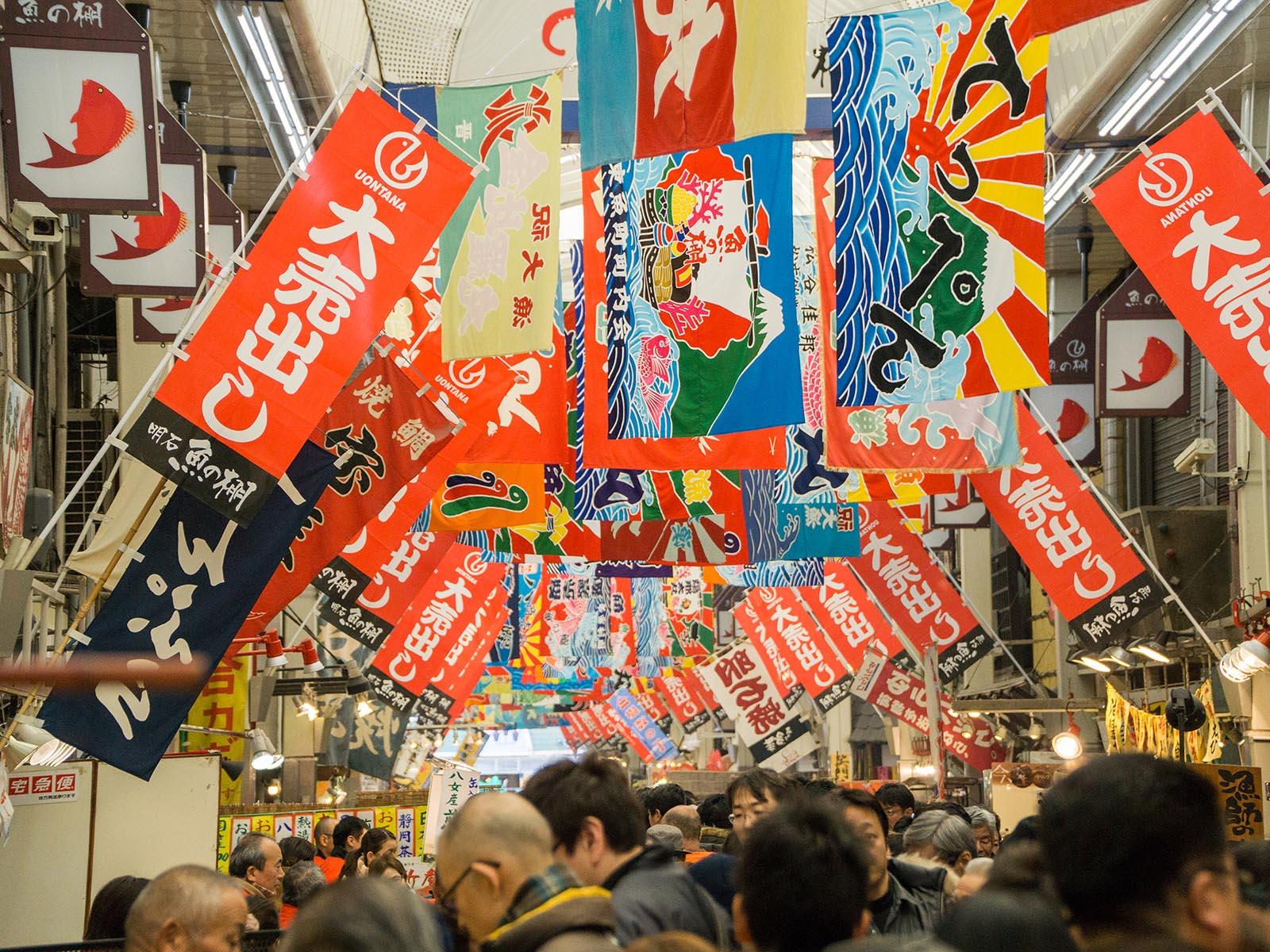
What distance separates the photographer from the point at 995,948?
9.32 ft

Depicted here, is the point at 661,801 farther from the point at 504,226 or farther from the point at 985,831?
the point at 504,226

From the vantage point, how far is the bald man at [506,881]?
3.46 meters

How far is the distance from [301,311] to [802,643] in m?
15.0

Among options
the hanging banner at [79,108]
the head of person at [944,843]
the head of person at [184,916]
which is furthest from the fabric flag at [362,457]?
the head of person at [184,916]

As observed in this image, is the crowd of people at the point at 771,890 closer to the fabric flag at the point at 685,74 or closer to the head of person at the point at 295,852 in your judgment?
the fabric flag at the point at 685,74

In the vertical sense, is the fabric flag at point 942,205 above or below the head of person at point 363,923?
above

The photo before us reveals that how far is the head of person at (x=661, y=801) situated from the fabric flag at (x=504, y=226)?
3.18m

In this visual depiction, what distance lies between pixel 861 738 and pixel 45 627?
2724cm

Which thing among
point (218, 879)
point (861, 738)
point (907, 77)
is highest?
point (907, 77)

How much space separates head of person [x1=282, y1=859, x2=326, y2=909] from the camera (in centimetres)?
899

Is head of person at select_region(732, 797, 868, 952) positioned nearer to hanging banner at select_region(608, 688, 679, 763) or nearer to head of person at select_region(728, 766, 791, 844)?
head of person at select_region(728, 766, 791, 844)

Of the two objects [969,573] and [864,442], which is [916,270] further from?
[969,573]

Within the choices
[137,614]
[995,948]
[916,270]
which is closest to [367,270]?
[137,614]

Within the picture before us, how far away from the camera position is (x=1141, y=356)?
51.5ft
